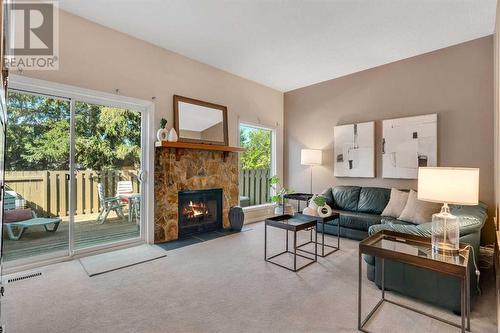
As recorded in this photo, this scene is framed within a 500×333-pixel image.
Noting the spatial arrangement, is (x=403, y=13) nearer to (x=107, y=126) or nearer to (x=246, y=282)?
(x=246, y=282)

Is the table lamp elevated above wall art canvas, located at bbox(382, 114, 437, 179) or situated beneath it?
situated beneath

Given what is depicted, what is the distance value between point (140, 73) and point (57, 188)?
1.92m

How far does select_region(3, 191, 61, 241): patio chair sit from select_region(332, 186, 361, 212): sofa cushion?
4463 millimetres

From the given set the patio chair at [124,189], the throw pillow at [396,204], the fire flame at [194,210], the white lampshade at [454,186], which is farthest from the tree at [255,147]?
the white lampshade at [454,186]

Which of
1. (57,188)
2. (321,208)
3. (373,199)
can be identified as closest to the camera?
(57,188)

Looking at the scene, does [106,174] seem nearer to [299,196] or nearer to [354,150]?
[299,196]

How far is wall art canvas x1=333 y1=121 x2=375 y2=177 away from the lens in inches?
180

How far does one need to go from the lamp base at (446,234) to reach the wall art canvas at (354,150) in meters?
2.86

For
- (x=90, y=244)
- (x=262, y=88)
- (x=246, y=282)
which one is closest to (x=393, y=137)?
(x=262, y=88)

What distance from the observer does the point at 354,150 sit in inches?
188

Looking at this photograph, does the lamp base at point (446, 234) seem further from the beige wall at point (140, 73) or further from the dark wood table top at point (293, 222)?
the beige wall at point (140, 73)

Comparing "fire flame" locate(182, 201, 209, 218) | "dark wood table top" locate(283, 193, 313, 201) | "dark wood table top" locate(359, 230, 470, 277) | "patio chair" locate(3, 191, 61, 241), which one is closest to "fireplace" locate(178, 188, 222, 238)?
"fire flame" locate(182, 201, 209, 218)

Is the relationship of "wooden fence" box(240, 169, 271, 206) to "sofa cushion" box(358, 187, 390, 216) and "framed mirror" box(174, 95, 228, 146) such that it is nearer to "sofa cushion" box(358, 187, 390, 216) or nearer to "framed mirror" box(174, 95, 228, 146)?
"framed mirror" box(174, 95, 228, 146)

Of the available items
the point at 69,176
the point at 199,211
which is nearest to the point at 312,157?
the point at 199,211
